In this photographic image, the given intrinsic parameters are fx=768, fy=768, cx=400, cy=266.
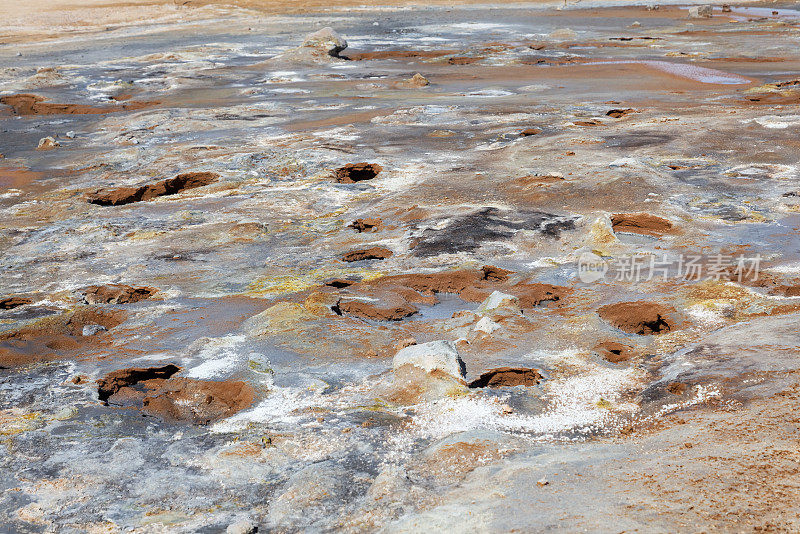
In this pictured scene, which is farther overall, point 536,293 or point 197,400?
point 536,293

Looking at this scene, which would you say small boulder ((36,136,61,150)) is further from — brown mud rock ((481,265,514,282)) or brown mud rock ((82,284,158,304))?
brown mud rock ((481,265,514,282))

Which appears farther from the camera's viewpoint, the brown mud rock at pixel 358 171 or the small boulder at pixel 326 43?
the small boulder at pixel 326 43

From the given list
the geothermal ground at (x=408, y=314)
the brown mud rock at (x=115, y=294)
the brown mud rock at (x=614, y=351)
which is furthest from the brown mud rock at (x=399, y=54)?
the brown mud rock at (x=614, y=351)

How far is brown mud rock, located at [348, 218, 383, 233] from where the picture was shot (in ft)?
28.8

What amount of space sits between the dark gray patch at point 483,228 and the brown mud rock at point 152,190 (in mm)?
4065

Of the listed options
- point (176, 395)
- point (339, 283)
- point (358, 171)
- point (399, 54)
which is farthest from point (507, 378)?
point (399, 54)

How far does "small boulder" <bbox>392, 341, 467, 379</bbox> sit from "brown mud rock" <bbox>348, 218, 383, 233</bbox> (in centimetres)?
355

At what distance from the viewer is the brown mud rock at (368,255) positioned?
7.92 meters

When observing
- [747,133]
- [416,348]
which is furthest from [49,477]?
[747,133]

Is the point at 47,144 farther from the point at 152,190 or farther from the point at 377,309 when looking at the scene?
the point at 377,309

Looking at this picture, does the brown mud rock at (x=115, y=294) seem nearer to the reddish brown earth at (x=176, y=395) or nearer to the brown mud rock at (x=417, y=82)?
the reddish brown earth at (x=176, y=395)

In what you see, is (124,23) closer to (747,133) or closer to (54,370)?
(747,133)

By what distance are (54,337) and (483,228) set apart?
4405mm

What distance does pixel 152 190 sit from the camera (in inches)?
420
